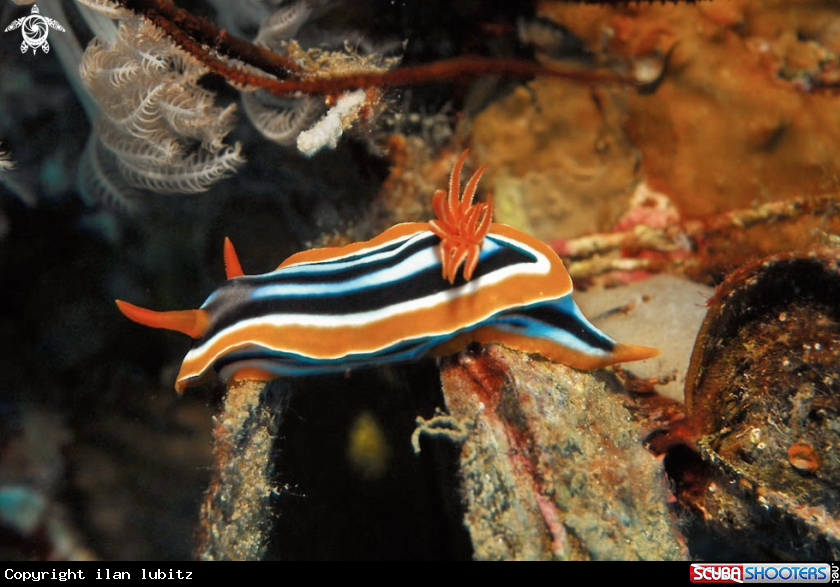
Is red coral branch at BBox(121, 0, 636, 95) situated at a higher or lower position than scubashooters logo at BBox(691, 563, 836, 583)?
higher

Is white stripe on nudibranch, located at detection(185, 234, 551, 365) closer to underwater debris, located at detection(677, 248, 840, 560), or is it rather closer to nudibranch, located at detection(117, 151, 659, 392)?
nudibranch, located at detection(117, 151, 659, 392)

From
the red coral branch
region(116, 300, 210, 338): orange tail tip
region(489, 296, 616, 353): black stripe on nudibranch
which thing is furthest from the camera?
region(489, 296, 616, 353): black stripe on nudibranch

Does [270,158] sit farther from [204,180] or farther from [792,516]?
[792,516]

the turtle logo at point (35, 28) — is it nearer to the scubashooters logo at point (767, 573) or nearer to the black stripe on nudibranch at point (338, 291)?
the black stripe on nudibranch at point (338, 291)

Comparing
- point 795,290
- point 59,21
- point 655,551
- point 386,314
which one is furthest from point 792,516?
point 59,21

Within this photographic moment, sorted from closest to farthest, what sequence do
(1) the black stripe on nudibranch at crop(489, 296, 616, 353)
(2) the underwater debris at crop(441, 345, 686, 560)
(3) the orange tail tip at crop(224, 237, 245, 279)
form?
(2) the underwater debris at crop(441, 345, 686, 560), (1) the black stripe on nudibranch at crop(489, 296, 616, 353), (3) the orange tail tip at crop(224, 237, 245, 279)

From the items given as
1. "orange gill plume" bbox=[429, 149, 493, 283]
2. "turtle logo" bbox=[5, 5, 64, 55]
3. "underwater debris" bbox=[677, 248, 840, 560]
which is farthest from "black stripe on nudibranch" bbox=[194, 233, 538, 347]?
"turtle logo" bbox=[5, 5, 64, 55]

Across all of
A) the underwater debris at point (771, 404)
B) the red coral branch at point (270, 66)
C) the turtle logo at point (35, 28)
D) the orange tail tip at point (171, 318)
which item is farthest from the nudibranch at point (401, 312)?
the turtle logo at point (35, 28)
